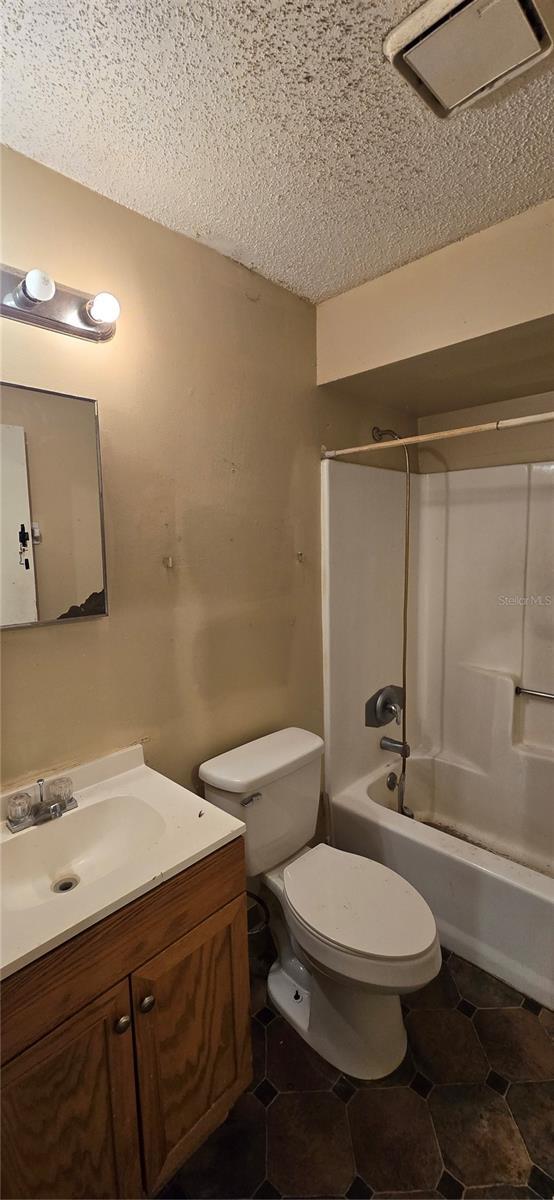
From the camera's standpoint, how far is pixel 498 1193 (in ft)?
3.62

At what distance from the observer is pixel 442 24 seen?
833mm

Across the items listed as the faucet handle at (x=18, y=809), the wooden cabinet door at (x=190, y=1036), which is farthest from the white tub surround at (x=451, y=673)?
the faucet handle at (x=18, y=809)

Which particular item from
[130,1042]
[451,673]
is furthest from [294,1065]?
[451,673]

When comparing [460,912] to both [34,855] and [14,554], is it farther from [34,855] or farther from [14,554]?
[14,554]

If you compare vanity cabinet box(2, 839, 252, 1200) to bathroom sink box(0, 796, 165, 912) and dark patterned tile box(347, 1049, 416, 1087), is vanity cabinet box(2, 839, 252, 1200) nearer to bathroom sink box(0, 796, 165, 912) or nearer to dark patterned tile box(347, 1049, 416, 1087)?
bathroom sink box(0, 796, 165, 912)

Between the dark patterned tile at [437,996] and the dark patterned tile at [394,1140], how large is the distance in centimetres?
29

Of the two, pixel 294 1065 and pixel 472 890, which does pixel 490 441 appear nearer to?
pixel 472 890

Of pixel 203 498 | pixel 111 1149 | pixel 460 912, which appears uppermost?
pixel 203 498

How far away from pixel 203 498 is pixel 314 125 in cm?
89

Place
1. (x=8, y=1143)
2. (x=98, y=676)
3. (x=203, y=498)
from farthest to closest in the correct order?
(x=203, y=498), (x=98, y=676), (x=8, y=1143)

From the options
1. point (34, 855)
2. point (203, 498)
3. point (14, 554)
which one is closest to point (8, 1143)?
point (34, 855)

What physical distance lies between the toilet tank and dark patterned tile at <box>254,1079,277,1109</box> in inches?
20.4

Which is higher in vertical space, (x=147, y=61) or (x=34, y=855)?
(x=147, y=61)

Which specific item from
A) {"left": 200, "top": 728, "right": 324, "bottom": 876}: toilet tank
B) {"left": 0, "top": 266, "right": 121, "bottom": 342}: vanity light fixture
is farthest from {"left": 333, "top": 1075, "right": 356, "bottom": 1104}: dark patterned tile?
{"left": 0, "top": 266, "right": 121, "bottom": 342}: vanity light fixture
